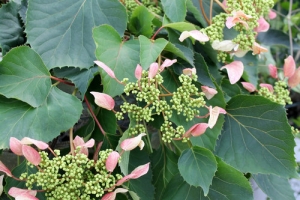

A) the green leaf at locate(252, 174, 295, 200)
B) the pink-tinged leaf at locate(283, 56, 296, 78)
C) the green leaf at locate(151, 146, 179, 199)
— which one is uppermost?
the pink-tinged leaf at locate(283, 56, 296, 78)

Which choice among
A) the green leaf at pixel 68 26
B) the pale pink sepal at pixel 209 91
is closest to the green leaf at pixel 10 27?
the green leaf at pixel 68 26

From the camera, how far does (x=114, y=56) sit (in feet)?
1.62

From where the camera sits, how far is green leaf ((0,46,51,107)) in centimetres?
49

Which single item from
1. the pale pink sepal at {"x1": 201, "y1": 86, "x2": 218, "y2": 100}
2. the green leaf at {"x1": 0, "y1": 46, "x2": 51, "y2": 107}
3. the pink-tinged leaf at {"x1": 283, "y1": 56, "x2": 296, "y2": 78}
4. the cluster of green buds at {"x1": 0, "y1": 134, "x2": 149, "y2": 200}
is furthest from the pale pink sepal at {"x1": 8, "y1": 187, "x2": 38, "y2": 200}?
the pink-tinged leaf at {"x1": 283, "y1": 56, "x2": 296, "y2": 78}

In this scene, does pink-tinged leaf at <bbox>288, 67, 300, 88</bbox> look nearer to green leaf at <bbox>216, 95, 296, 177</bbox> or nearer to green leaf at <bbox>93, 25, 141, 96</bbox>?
green leaf at <bbox>216, 95, 296, 177</bbox>

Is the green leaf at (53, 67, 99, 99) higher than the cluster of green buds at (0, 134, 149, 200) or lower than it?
higher

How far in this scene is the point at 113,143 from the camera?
524 mm

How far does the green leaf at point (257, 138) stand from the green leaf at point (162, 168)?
0.22 ft

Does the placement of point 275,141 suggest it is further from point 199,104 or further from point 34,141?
point 34,141

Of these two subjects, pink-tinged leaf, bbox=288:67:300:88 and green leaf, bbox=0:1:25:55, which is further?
pink-tinged leaf, bbox=288:67:300:88

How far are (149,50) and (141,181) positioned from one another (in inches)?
6.7

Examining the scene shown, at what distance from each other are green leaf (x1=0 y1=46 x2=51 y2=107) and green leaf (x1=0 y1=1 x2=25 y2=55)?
0.19 feet

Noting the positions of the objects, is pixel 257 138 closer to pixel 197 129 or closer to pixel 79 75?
pixel 197 129

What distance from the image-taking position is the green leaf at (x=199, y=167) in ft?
1.57
